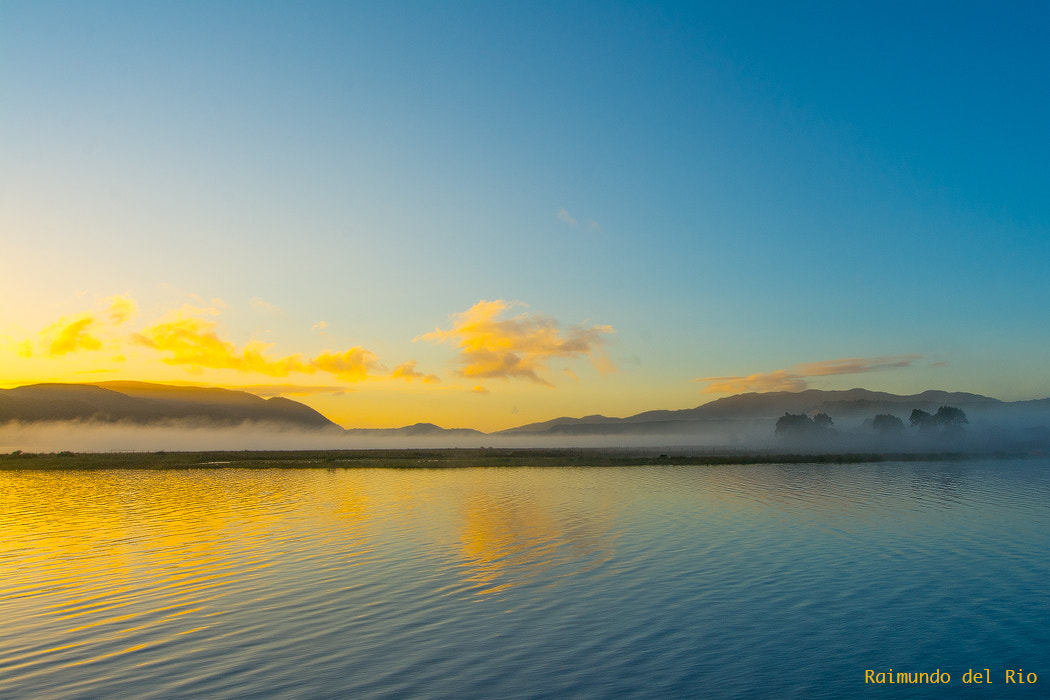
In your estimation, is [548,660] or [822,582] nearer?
[548,660]

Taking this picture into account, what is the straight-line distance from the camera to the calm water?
14562 millimetres

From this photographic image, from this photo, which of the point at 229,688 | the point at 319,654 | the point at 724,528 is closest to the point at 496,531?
the point at 724,528

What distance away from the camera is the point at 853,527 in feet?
122

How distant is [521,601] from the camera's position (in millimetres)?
21031

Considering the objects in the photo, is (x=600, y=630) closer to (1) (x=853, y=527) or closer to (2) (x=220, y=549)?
(2) (x=220, y=549)

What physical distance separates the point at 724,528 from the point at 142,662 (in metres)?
30.5

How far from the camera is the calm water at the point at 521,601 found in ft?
47.8

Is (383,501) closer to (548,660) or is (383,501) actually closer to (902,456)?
(548,660)

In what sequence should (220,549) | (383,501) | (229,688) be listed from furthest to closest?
(383,501) → (220,549) → (229,688)

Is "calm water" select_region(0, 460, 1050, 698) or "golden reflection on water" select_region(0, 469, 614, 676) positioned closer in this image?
"calm water" select_region(0, 460, 1050, 698)

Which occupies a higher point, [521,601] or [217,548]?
[217,548]

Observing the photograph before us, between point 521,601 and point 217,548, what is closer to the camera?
point 521,601

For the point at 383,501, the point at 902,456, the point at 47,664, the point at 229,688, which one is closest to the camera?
the point at 229,688

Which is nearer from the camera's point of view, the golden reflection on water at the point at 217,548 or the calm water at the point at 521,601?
the calm water at the point at 521,601
